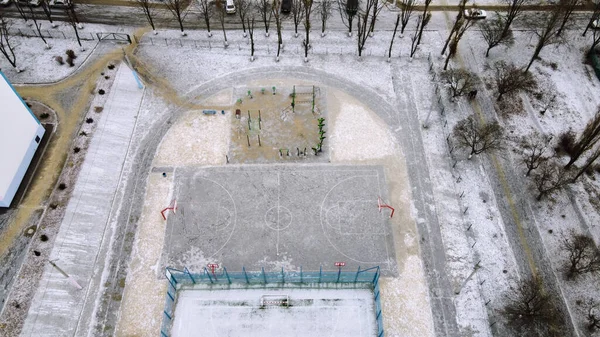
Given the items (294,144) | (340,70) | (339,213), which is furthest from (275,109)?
(339,213)

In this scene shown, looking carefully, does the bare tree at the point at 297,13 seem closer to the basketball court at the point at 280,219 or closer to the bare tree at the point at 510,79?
the basketball court at the point at 280,219

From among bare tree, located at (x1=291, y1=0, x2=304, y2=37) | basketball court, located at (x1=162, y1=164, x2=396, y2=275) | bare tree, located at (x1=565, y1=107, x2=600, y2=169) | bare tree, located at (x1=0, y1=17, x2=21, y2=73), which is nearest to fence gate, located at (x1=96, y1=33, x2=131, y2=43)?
bare tree, located at (x1=0, y1=17, x2=21, y2=73)

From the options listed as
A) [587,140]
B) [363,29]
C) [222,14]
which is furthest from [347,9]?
[587,140]

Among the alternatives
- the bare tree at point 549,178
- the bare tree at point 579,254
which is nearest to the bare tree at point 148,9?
the bare tree at point 549,178

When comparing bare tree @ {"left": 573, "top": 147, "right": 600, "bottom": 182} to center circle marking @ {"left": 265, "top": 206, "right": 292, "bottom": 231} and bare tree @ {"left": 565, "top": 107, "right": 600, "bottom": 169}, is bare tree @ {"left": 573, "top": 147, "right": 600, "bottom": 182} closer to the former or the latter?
bare tree @ {"left": 565, "top": 107, "right": 600, "bottom": 169}

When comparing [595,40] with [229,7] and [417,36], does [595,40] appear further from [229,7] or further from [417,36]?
[229,7]
